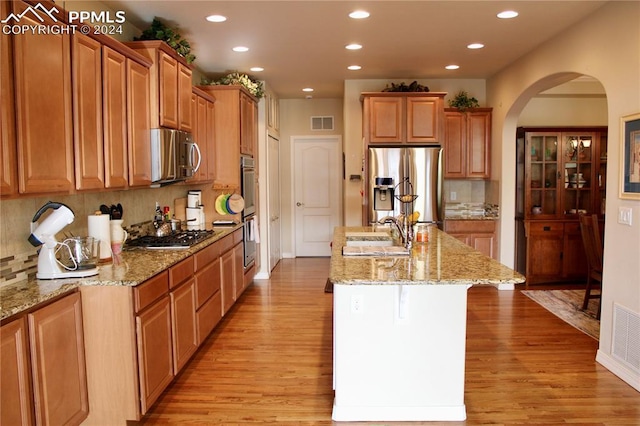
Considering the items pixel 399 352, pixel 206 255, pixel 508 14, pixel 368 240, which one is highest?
pixel 508 14

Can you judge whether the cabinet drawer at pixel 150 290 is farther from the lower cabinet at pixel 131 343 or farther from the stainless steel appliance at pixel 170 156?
the stainless steel appliance at pixel 170 156

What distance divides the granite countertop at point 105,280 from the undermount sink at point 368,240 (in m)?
1.25

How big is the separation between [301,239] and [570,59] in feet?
17.2

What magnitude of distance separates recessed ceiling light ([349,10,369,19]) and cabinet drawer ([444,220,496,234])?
2.98 meters

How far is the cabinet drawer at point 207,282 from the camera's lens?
365 centimetres

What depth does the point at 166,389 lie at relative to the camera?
3195 mm

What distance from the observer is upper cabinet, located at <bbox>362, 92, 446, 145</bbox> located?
5.87 meters

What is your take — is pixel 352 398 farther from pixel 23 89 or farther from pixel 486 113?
pixel 486 113

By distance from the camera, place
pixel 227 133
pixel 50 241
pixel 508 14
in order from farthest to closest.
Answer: pixel 227 133 → pixel 508 14 → pixel 50 241

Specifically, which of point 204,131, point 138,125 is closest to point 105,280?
point 138,125

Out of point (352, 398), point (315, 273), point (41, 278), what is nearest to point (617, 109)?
point (352, 398)

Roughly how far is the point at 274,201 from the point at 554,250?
3.99 meters

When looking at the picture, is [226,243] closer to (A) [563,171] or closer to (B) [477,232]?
(B) [477,232]

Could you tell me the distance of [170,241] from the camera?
12.2 ft
